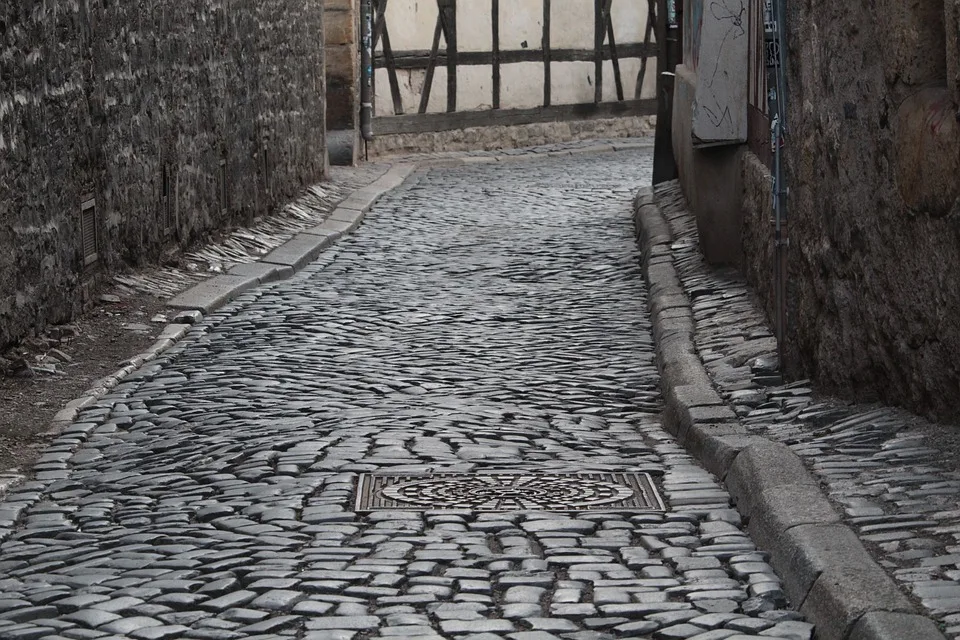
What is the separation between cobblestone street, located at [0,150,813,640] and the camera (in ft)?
12.9

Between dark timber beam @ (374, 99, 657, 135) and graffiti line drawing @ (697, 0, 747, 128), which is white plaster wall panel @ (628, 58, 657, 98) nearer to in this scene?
dark timber beam @ (374, 99, 657, 135)

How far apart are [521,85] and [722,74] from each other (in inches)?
503

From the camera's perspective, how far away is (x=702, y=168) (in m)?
9.63

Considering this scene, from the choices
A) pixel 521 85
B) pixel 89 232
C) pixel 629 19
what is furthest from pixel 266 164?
pixel 629 19

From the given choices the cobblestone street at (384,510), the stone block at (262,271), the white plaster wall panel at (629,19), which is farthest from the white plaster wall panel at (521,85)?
the cobblestone street at (384,510)

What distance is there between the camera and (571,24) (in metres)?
22.3

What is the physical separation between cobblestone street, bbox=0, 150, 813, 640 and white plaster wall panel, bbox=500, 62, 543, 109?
11685 mm

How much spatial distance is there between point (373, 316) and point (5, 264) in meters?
2.42

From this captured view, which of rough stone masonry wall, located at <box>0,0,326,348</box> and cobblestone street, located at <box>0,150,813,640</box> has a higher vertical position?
rough stone masonry wall, located at <box>0,0,326,348</box>

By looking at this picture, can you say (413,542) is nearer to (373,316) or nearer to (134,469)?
(134,469)

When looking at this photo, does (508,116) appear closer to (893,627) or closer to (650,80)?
(650,80)


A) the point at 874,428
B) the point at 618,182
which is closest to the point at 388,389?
the point at 874,428

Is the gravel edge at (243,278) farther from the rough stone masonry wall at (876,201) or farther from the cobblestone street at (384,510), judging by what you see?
the rough stone masonry wall at (876,201)

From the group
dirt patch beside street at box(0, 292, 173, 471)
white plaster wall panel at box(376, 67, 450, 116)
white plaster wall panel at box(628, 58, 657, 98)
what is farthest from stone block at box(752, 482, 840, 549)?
white plaster wall panel at box(628, 58, 657, 98)
